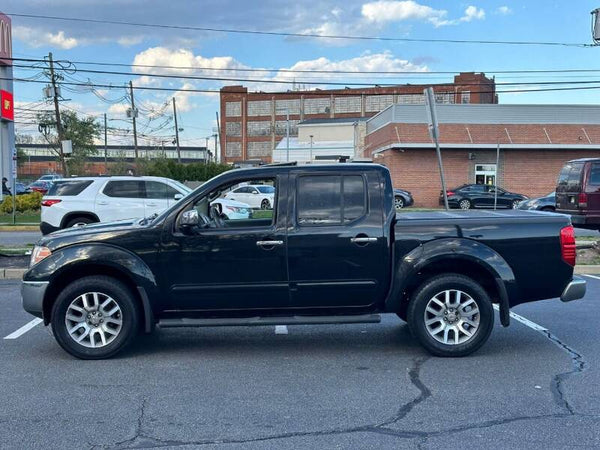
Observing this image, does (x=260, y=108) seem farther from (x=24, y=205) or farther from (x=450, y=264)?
(x=450, y=264)

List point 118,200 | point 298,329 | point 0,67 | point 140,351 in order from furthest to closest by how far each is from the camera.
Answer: point 0,67
point 118,200
point 298,329
point 140,351

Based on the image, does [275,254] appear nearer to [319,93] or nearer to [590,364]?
[590,364]

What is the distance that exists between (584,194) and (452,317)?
11634 millimetres

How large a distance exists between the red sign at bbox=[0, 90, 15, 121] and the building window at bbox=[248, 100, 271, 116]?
65408 mm

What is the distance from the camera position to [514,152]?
35969 millimetres

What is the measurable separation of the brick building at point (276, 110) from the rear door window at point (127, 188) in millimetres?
82933

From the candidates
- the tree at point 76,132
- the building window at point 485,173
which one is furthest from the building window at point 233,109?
the building window at point 485,173

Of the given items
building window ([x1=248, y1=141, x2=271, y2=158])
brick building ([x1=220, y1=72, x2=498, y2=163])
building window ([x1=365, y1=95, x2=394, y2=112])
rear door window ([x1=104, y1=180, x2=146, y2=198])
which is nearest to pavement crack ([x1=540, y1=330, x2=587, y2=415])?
rear door window ([x1=104, y1=180, x2=146, y2=198])

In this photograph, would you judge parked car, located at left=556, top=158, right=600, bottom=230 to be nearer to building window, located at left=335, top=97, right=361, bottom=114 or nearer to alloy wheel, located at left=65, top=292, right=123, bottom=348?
alloy wheel, located at left=65, top=292, right=123, bottom=348

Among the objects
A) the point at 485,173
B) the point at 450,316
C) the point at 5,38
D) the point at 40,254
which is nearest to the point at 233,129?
the point at 5,38

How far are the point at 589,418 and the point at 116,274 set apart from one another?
4.38 m

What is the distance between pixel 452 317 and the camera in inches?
246

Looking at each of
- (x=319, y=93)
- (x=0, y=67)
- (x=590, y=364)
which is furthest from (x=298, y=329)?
(x=319, y=93)

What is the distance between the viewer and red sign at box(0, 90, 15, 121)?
1555 inches
